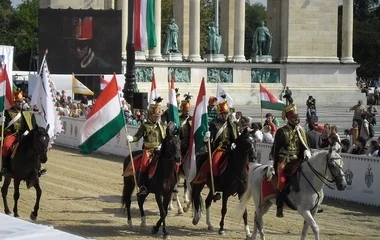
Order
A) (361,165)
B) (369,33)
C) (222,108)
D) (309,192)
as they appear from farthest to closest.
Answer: (369,33) < (361,165) < (222,108) < (309,192)

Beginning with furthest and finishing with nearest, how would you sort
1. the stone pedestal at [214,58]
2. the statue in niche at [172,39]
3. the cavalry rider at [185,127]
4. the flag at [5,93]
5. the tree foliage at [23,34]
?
the tree foliage at [23,34] → the stone pedestal at [214,58] → the statue in niche at [172,39] → the flag at [5,93] → the cavalry rider at [185,127]

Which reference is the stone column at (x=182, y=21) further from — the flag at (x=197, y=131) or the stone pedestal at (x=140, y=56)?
the flag at (x=197, y=131)

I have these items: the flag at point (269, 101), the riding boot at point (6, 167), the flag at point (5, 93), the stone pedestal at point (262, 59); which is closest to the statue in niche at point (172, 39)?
the stone pedestal at point (262, 59)

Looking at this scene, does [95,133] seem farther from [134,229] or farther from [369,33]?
[369,33]

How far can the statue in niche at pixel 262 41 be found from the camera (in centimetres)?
5303

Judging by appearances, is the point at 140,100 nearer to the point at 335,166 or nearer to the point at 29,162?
the point at 29,162

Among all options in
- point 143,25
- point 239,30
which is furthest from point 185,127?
point 239,30

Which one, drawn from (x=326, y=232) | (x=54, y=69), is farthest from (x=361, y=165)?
(x=54, y=69)

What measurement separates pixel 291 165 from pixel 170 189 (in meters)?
2.13

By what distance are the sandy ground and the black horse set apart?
36cm

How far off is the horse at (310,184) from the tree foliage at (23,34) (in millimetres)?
80021

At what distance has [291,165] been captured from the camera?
14.1 m

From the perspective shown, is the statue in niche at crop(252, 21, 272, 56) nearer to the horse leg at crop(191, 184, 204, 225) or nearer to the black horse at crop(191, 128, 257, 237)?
the horse leg at crop(191, 184, 204, 225)

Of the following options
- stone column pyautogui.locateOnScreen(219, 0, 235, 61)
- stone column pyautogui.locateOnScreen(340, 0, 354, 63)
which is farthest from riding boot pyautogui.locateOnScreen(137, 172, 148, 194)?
stone column pyautogui.locateOnScreen(219, 0, 235, 61)
